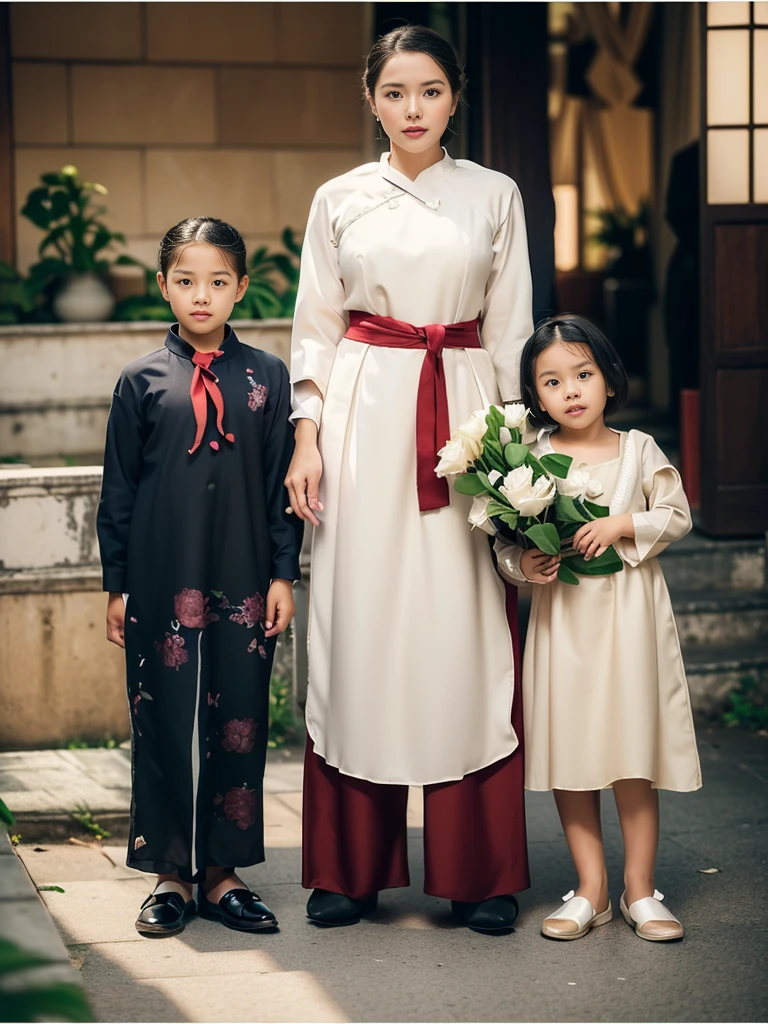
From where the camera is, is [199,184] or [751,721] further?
[199,184]

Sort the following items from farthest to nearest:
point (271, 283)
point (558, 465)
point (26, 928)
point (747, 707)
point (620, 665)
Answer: point (271, 283) < point (747, 707) < point (620, 665) < point (558, 465) < point (26, 928)

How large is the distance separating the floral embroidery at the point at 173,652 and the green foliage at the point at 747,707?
8.97ft

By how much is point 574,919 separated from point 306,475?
4.04ft

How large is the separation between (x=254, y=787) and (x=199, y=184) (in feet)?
14.1

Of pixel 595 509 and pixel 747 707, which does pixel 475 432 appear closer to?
pixel 595 509

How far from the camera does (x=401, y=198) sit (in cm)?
340

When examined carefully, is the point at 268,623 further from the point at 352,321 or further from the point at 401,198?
the point at 401,198

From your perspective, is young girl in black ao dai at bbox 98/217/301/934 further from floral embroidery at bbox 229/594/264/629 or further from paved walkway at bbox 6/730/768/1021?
paved walkway at bbox 6/730/768/1021

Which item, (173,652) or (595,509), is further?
(173,652)

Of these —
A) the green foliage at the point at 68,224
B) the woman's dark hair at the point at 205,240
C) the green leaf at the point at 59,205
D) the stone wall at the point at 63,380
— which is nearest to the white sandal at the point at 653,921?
the woman's dark hair at the point at 205,240

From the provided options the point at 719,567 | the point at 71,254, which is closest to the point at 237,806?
the point at 719,567

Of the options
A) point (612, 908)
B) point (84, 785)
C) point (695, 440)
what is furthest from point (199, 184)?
point (612, 908)

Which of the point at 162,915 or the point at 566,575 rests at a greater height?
the point at 566,575

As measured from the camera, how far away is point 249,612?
343 cm
